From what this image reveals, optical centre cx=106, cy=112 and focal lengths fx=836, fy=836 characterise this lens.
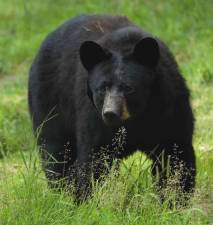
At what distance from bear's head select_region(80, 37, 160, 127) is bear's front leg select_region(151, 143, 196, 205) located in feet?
1.34

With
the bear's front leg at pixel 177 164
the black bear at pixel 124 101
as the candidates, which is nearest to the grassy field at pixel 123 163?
the bear's front leg at pixel 177 164

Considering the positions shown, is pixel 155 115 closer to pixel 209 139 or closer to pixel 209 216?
pixel 209 216

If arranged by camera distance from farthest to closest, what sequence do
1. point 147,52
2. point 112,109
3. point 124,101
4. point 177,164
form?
point 177,164 < point 147,52 < point 124,101 < point 112,109

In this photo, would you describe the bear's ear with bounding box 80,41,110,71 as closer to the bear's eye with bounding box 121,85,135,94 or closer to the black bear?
the black bear

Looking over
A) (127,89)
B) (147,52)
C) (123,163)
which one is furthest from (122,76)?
(123,163)

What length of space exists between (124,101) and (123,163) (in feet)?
2.17

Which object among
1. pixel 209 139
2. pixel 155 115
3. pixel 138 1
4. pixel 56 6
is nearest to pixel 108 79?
pixel 155 115

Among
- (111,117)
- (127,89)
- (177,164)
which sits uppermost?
(127,89)

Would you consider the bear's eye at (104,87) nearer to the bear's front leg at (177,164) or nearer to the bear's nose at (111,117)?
the bear's nose at (111,117)

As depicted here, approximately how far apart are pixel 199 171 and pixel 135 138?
103cm

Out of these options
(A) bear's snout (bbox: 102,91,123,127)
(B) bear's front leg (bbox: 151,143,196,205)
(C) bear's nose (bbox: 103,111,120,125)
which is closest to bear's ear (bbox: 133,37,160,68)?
(A) bear's snout (bbox: 102,91,123,127)

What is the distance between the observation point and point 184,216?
5414 millimetres

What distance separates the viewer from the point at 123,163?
6.16 metres

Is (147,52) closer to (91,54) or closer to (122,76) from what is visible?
(122,76)
